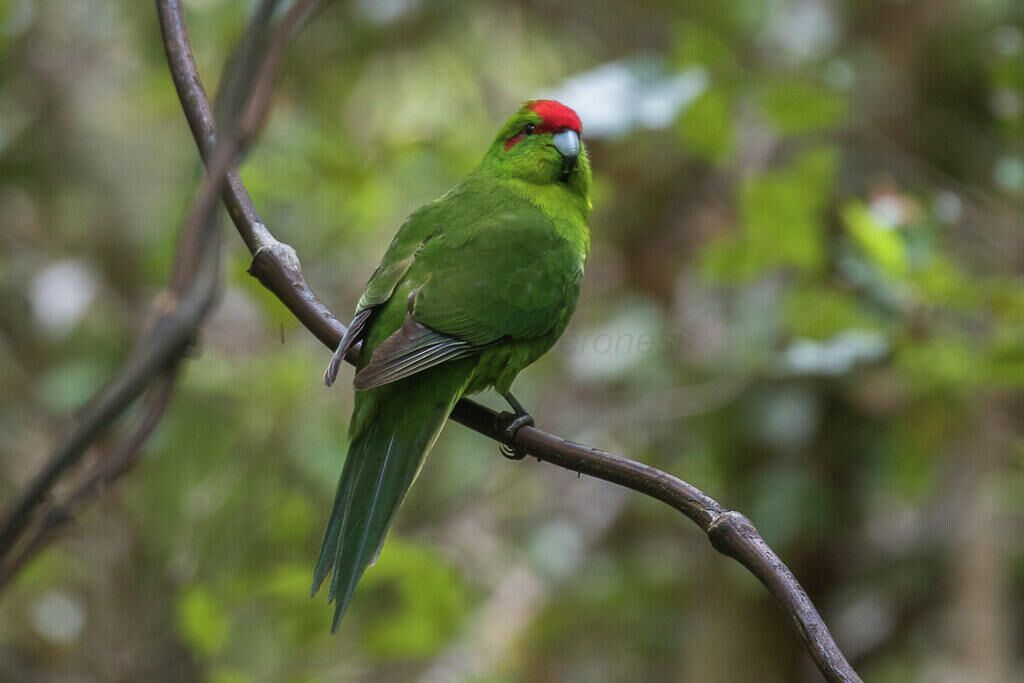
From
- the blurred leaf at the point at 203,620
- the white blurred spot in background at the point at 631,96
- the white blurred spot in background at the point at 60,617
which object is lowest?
the white blurred spot in background at the point at 60,617

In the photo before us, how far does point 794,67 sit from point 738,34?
1.85ft

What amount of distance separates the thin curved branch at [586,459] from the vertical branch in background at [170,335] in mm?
381

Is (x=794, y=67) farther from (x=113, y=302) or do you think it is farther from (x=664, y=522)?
(x=113, y=302)

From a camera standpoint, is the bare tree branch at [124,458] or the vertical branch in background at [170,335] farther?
the bare tree branch at [124,458]

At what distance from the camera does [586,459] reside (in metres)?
1.23

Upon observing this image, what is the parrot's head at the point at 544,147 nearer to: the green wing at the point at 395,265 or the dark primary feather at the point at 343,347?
the green wing at the point at 395,265

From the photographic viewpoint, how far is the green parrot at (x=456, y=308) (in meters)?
1.71

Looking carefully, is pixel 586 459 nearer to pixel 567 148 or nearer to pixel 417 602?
pixel 567 148

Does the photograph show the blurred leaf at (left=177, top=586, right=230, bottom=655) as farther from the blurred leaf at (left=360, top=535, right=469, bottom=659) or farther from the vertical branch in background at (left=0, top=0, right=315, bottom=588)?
the vertical branch in background at (left=0, top=0, right=315, bottom=588)

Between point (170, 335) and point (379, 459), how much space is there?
1.19 metres

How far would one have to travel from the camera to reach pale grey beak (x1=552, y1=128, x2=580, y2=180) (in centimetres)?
233

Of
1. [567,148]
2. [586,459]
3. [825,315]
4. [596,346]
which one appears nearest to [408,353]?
[586,459]

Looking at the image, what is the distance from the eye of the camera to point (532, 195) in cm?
230

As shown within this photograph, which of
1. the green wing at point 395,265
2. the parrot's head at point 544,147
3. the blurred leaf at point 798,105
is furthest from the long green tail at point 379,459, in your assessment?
the blurred leaf at point 798,105
